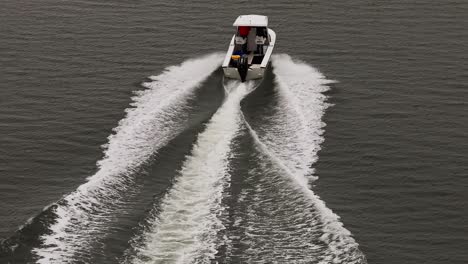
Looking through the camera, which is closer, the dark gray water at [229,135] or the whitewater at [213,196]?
the whitewater at [213,196]

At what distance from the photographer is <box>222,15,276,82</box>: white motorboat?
170ft

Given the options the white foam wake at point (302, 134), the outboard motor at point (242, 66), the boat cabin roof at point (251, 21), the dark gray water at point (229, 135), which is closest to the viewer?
the dark gray water at point (229, 135)

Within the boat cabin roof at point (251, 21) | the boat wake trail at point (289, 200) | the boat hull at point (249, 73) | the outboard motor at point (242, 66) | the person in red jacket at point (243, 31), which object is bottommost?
the boat wake trail at point (289, 200)

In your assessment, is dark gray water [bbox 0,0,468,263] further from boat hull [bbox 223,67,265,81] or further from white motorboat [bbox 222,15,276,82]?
white motorboat [bbox 222,15,276,82]

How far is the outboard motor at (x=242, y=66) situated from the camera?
168 feet

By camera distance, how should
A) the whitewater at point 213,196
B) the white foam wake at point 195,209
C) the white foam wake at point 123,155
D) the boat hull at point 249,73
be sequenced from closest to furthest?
the white foam wake at point 195,209 → the whitewater at point 213,196 → the white foam wake at point 123,155 → the boat hull at point 249,73

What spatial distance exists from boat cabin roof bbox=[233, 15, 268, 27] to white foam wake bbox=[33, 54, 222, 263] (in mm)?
2831

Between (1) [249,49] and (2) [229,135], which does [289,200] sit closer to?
(2) [229,135]

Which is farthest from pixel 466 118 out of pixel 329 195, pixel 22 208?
pixel 22 208

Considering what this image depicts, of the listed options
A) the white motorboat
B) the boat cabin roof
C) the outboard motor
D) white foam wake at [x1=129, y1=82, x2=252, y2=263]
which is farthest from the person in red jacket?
white foam wake at [x1=129, y1=82, x2=252, y2=263]

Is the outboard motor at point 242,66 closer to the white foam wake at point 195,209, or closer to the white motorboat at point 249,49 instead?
the white motorboat at point 249,49

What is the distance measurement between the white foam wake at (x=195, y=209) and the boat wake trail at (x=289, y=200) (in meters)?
1.21

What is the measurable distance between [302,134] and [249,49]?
13.7 m

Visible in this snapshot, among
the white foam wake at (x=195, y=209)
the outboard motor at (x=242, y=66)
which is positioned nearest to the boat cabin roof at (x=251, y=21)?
the outboard motor at (x=242, y=66)
